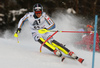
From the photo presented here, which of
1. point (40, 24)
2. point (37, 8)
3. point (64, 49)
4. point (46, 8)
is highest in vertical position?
point (37, 8)

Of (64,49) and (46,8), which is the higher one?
(64,49)

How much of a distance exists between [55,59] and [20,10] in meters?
14.9

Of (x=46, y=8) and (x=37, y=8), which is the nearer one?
(x=37, y=8)

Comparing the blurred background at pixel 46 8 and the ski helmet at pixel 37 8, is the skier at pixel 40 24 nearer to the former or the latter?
the ski helmet at pixel 37 8

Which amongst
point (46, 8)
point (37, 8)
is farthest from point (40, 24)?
point (46, 8)

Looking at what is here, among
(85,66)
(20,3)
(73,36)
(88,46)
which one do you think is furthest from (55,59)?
(20,3)

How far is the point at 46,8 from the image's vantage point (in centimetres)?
1841

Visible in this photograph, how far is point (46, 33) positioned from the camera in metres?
4.59

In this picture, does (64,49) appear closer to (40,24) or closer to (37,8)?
(40,24)

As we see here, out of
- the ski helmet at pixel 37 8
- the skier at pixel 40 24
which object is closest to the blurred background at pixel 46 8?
the skier at pixel 40 24

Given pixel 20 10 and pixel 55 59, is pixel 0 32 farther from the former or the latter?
pixel 55 59

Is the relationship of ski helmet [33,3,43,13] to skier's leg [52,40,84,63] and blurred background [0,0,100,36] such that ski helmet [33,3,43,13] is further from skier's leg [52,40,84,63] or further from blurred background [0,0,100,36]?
blurred background [0,0,100,36]

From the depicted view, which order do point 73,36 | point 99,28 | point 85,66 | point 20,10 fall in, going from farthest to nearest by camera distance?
point 20,10, point 99,28, point 73,36, point 85,66

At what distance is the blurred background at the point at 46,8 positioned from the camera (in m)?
15.9
